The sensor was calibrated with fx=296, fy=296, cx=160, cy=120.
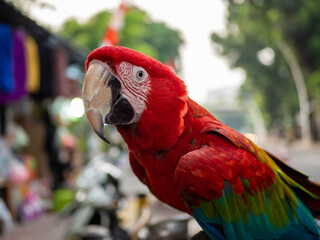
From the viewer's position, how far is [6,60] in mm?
3439

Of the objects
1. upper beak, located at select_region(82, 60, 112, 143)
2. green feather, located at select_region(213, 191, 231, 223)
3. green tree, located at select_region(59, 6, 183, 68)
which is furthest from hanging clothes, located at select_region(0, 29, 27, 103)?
green tree, located at select_region(59, 6, 183, 68)

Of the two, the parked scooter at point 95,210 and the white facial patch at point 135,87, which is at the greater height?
the white facial patch at point 135,87

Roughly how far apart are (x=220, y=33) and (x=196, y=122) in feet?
75.5

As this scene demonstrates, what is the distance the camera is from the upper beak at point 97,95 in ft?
3.50

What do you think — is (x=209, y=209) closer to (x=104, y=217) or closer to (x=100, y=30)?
(x=104, y=217)

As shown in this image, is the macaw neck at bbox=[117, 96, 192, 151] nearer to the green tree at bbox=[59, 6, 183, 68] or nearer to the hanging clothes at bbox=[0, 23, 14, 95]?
the hanging clothes at bbox=[0, 23, 14, 95]

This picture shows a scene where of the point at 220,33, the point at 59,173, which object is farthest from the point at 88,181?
the point at 220,33

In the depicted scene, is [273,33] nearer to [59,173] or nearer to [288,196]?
[59,173]

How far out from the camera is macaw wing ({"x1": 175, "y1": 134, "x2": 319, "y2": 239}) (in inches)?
41.3

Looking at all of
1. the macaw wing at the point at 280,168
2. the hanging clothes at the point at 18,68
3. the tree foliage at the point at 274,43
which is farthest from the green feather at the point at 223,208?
the tree foliage at the point at 274,43

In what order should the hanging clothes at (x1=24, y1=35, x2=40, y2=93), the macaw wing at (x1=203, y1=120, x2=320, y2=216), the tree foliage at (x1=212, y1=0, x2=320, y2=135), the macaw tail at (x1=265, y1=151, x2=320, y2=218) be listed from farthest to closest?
the tree foliage at (x1=212, y1=0, x2=320, y2=135), the hanging clothes at (x1=24, y1=35, x2=40, y2=93), the macaw tail at (x1=265, y1=151, x2=320, y2=218), the macaw wing at (x1=203, y1=120, x2=320, y2=216)

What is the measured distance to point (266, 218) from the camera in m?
1.16

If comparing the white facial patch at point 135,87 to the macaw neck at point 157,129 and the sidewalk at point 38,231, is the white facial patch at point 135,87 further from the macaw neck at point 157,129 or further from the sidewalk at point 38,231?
the sidewalk at point 38,231

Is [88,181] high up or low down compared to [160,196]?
down
